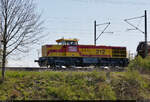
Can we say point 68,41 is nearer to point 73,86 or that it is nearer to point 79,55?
point 79,55

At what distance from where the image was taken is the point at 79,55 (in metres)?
26.5

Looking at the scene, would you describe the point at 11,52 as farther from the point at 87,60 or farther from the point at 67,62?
the point at 87,60

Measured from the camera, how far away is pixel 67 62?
25.9 metres

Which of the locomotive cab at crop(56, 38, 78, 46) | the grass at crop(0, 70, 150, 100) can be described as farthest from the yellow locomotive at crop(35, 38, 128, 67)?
the grass at crop(0, 70, 150, 100)

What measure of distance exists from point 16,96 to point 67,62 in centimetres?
1396

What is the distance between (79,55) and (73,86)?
13120mm

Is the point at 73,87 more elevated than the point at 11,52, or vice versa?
the point at 11,52

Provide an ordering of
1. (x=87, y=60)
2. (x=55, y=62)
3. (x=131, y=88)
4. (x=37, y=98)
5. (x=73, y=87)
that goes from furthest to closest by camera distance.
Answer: (x=87, y=60) → (x=55, y=62) → (x=131, y=88) → (x=73, y=87) → (x=37, y=98)

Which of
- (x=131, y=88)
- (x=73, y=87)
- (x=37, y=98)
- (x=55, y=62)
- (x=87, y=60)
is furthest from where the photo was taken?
(x=87, y=60)

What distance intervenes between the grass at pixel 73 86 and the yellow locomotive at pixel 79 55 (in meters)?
10.1

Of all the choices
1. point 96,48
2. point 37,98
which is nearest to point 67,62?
point 96,48

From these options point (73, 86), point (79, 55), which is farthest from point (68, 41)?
point (73, 86)

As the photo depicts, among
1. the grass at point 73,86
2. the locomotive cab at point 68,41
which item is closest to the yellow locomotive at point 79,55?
the locomotive cab at point 68,41

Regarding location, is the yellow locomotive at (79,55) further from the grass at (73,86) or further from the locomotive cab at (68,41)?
the grass at (73,86)
